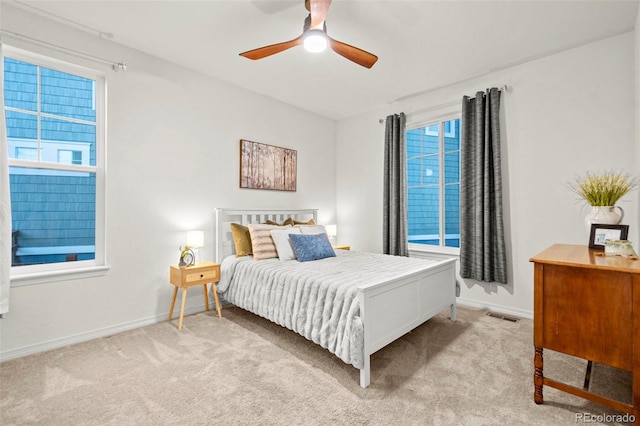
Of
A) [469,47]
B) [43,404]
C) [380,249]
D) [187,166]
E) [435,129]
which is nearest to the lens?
[43,404]

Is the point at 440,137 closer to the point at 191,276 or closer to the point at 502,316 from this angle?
the point at 502,316

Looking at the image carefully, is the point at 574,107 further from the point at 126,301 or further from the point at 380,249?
the point at 126,301

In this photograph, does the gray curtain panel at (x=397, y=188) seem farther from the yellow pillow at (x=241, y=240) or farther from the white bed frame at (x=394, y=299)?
the yellow pillow at (x=241, y=240)

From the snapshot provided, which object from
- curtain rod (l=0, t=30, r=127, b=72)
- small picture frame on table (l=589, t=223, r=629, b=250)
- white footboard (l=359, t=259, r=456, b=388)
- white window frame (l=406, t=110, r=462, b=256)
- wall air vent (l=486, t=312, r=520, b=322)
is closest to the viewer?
small picture frame on table (l=589, t=223, r=629, b=250)

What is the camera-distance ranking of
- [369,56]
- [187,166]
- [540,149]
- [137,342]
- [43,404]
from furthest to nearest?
[187,166] → [540,149] → [137,342] → [369,56] → [43,404]

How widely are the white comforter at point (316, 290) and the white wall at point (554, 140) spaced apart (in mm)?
1258

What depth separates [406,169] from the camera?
14.6 feet

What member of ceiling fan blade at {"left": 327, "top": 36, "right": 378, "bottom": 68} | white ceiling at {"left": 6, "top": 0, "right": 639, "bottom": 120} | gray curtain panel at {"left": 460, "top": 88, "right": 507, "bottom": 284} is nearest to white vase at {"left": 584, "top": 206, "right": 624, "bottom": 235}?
gray curtain panel at {"left": 460, "top": 88, "right": 507, "bottom": 284}

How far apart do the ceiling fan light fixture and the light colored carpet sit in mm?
2385

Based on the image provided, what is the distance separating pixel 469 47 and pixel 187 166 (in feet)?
10.5

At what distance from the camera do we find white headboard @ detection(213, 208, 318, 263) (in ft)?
12.3

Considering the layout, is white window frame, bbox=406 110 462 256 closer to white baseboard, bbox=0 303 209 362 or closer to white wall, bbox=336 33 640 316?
white wall, bbox=336 33 640 316

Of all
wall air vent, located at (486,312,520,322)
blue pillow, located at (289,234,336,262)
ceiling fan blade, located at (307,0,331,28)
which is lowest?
wall air vent, located at (486,312,520,322)

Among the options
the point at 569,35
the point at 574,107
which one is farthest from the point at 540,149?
Result: the point at 569,35
